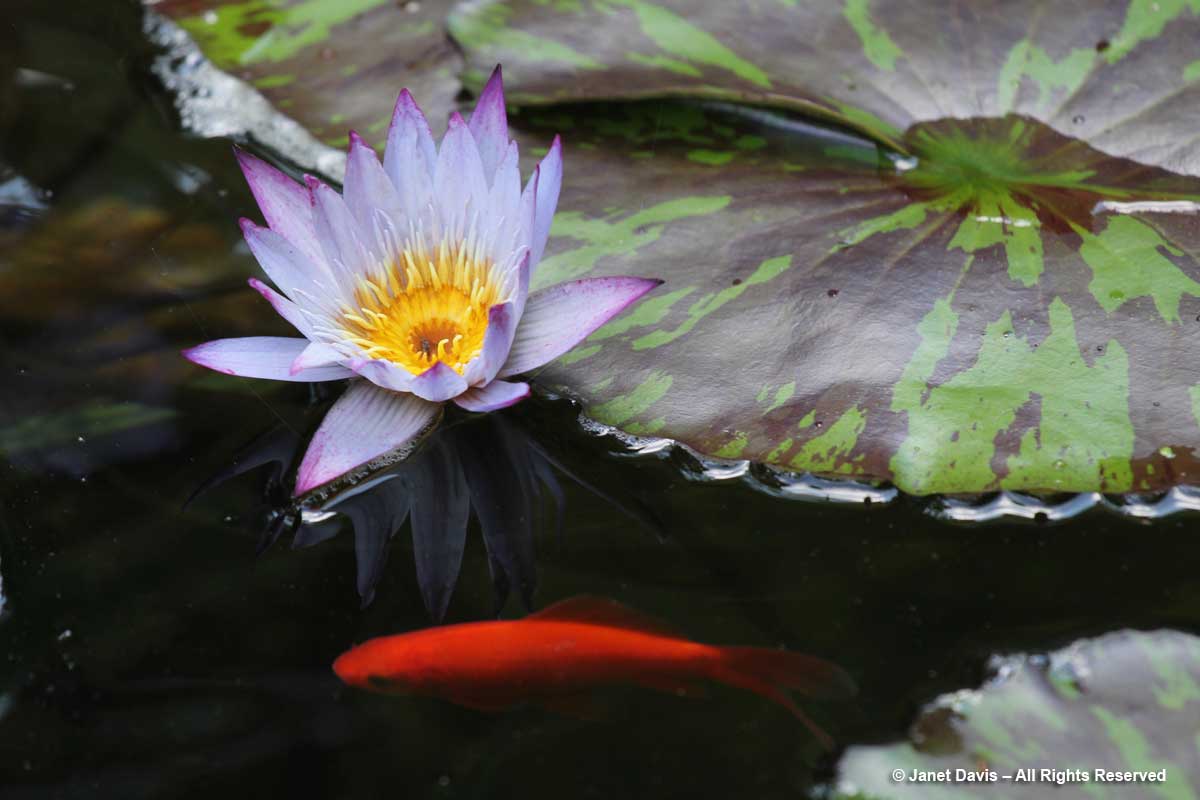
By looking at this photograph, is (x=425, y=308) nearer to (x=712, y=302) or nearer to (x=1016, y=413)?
(x=712, y=302)

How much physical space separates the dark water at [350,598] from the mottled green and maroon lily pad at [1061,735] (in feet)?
0.14

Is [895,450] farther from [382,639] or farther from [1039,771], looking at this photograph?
Result: [382,639]

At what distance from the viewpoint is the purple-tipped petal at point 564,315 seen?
160 cm

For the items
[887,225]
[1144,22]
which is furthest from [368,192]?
[1144,22]

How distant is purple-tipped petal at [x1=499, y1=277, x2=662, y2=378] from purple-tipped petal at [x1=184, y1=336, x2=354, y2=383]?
0.30 metres

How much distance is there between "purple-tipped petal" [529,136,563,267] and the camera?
162 centimetres

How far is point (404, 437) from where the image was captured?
1.63 metres

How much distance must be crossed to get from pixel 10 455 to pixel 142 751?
0.64 m

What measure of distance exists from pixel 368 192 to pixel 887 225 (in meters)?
0.89

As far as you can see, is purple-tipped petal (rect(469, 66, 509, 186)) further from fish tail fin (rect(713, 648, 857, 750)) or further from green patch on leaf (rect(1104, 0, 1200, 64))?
green patch on leaf (rect(1104, 0, 1200, 64))

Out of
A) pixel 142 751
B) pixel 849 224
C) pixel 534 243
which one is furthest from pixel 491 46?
pixel 142 751

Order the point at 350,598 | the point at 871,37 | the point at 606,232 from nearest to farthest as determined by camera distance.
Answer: the point at 350,598, the point at 606,232, the point at 871,37

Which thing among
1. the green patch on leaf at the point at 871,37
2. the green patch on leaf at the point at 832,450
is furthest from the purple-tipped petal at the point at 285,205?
the green patch on leaf at the point at 871,37

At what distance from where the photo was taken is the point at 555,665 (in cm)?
141
